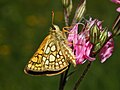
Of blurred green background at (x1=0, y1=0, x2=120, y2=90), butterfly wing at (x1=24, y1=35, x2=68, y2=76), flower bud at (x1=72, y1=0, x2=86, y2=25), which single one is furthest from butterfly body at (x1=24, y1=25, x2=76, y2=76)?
blurred green background at (x1=0, y1=0, x2=120, y2=90)

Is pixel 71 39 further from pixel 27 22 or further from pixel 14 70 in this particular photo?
pixel 27 22

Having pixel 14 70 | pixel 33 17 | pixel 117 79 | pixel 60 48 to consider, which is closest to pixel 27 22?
pixel 33 17

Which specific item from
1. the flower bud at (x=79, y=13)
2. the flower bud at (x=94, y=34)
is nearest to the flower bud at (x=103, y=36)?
the flower bud at (x=94, y=34)

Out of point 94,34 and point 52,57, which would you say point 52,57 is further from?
point 94,34

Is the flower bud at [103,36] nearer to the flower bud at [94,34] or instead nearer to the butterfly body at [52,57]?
the flower bud at [94,34]

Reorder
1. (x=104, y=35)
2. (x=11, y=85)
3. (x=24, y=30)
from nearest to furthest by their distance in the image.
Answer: (x=104, y=35), (x=11, y=85), (x=24, y=30)

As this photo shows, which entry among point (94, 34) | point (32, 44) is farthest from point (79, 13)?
point (32, 44)
